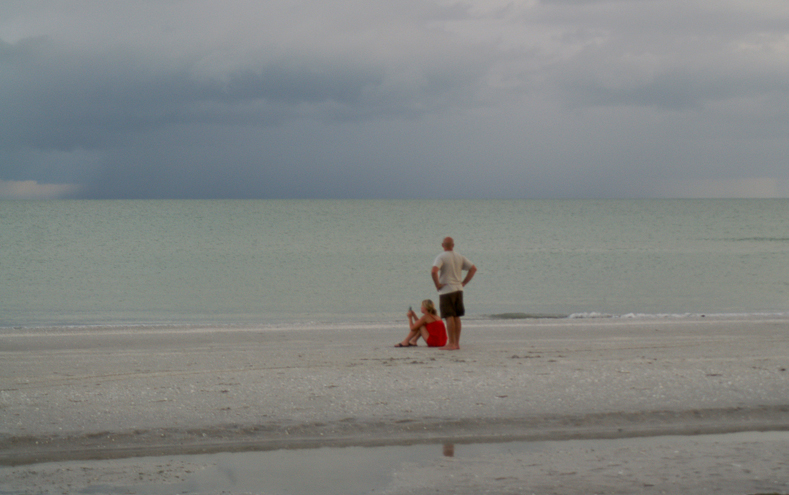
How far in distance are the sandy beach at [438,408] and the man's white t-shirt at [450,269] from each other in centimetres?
99

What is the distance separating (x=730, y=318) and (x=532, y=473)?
14206 millimetres

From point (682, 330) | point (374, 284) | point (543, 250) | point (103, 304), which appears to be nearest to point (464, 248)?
point (543, 250)

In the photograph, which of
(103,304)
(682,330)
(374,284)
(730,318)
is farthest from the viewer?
(374,284)

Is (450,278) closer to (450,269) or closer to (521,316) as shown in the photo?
(450,269)

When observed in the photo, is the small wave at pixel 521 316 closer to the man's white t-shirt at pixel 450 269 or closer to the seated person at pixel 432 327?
the seated person at pixel 432 327

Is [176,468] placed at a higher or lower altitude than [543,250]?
lower

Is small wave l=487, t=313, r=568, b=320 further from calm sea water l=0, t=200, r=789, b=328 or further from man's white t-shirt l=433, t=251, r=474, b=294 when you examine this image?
man's white t-shirt l=433, t=251, r=474, b=294

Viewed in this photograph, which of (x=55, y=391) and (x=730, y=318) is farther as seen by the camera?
(x=730, y=318)

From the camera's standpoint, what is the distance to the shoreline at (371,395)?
22.6 feet

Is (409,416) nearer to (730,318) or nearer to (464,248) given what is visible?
(730,318)

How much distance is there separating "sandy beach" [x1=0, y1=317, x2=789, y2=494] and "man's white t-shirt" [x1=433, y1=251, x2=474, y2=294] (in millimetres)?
992

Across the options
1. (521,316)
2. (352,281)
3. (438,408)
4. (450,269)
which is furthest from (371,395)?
(352,281)

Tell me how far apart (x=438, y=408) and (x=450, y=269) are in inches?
144

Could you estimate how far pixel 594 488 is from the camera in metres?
5.34
